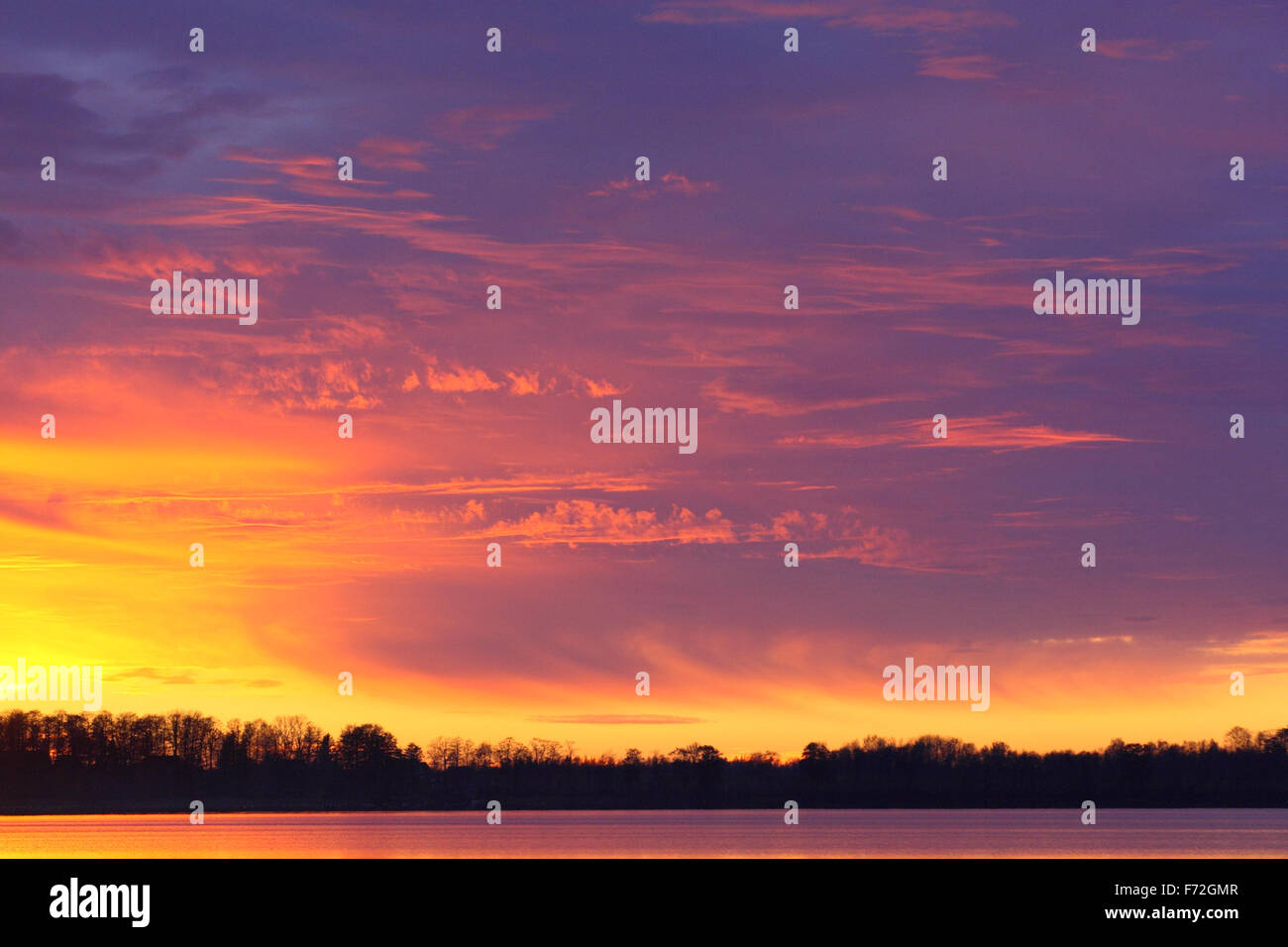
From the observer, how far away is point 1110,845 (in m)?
156
